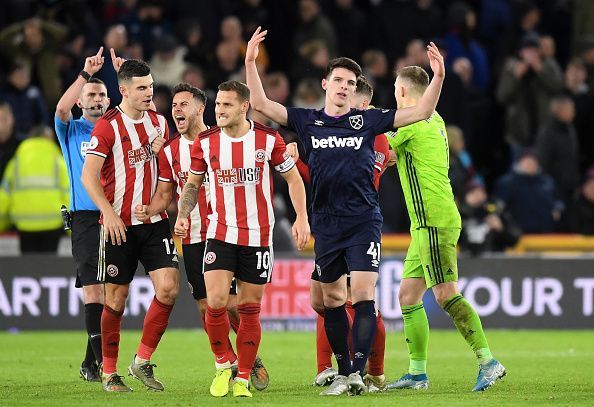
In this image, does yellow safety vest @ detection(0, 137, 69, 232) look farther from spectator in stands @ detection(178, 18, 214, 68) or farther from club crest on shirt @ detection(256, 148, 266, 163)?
club crest on shirt @ detection(256, 148, 266, 163)

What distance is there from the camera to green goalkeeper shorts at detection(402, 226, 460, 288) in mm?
9469

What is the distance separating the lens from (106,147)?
935 centimetres

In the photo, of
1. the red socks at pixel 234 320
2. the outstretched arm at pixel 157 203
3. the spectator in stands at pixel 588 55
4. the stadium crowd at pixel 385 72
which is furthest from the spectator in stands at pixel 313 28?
the outstretched arm at pixel 157 203

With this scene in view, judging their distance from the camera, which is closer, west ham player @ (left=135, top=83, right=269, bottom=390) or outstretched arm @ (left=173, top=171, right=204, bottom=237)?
outstretched arm @ (left=173, top=171, right=204, bottom=237)

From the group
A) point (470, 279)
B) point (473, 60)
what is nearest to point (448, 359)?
point (470, 279)

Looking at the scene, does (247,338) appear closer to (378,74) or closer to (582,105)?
(378,74)

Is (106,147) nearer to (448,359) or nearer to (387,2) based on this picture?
(448,359)

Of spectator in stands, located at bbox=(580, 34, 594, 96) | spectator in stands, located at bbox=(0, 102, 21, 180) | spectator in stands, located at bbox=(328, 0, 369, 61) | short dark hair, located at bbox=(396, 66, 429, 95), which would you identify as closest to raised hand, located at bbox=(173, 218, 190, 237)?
short dark hair, located at bbox=(396, 66, 429, 95)

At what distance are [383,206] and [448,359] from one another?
4483 millimetres

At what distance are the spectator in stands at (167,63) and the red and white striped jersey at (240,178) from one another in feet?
26.1

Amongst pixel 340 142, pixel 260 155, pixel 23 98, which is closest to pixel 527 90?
pixel 23 98

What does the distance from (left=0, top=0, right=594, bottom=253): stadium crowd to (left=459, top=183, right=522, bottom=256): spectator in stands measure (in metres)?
0.02

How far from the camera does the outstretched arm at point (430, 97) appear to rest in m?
8.88

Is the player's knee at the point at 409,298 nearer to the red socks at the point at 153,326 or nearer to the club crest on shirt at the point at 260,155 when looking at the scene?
the club crest on shirt at the point at 260,155
